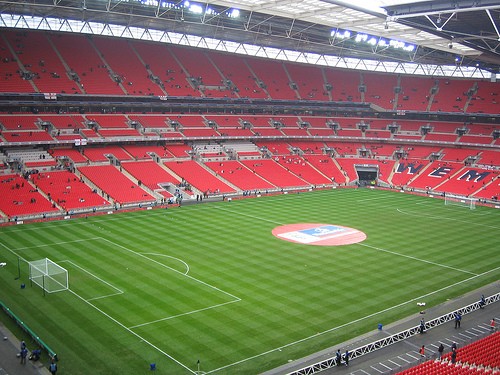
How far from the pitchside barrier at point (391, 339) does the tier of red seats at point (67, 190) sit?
4090cm

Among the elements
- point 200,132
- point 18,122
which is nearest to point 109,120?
point 18,122

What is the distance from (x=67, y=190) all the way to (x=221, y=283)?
33175mm

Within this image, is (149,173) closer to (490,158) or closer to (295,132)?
(295,132)

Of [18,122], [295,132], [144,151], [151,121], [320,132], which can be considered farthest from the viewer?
[320,132]

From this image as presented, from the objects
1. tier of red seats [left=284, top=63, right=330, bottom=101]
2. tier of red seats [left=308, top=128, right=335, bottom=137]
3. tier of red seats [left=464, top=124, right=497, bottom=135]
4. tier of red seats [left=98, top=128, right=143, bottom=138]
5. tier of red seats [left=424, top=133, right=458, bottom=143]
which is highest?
tier of red seats [left=284, top=63, right=330, bottom=101]

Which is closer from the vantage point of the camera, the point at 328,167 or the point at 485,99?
the point at 328,167

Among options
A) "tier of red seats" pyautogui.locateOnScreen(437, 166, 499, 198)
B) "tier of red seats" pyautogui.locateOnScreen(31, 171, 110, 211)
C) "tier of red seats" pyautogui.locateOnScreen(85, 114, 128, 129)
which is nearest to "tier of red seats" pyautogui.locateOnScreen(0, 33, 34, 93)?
"tier of red seats" pyautogui.locateOnScreen(85, 114, 128, 129)

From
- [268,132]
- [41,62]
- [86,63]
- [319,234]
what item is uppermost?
[86,63]

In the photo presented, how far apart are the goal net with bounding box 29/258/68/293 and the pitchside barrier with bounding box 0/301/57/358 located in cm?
351

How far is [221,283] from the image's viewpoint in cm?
3397

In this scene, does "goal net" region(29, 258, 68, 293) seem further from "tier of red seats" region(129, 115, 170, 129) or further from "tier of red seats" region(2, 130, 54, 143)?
"tier of red seats" region(129, 115, 170, 129)

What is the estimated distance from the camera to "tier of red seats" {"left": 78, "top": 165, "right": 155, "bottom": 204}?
201ft

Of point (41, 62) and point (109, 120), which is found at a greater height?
point (41, 62)

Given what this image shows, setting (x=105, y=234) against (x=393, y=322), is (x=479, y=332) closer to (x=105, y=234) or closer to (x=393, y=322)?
(x=393, y=322)
